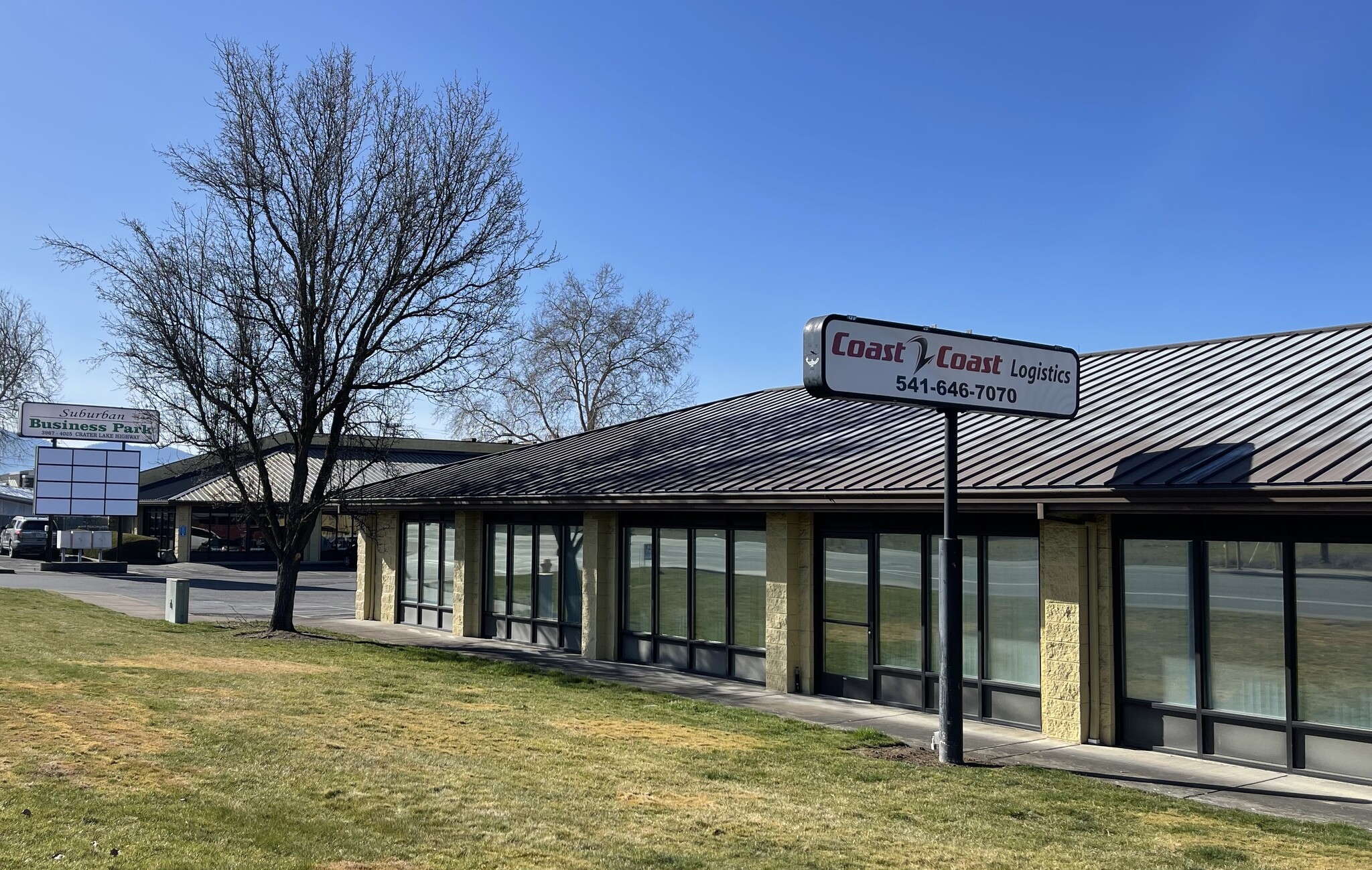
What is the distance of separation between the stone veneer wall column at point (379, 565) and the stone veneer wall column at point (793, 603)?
43.8ft

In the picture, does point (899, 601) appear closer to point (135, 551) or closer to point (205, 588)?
point (205, 588)

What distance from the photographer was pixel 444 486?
25.3m

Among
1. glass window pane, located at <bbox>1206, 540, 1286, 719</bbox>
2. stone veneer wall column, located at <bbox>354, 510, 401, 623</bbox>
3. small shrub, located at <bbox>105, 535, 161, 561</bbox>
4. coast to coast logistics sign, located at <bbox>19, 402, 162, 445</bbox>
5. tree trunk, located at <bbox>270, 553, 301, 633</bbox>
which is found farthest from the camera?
coast to coast logistics sign, located at <bbox>19, 402, 162, 445</bbox>

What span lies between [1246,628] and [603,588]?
11286 millimetres

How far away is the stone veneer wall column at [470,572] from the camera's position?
2411 centimetres

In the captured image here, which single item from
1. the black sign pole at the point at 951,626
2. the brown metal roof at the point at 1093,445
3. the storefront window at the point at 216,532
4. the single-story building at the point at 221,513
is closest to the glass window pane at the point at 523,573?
the brown metal roof at the point at 1093,445

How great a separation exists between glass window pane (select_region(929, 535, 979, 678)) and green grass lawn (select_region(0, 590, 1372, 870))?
2417 mm

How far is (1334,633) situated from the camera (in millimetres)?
11156

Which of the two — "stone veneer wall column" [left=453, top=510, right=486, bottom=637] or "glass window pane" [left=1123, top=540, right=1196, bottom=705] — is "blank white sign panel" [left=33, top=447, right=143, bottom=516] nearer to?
"stone veneer wall column" [left=453, top=510, right=486, bottom=637]

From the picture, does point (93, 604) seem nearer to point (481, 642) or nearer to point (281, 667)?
point (481, 642)

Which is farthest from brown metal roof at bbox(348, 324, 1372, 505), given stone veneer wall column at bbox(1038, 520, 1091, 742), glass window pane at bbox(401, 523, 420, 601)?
glass window pane at bbox(401, 523, 420, 601)

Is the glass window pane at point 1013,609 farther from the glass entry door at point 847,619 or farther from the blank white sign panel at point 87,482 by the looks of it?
the blank white sign panel at point 87,482

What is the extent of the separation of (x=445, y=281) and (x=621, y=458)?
5.15 metres

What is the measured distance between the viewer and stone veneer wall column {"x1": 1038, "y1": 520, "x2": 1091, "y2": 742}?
12.8 metres
